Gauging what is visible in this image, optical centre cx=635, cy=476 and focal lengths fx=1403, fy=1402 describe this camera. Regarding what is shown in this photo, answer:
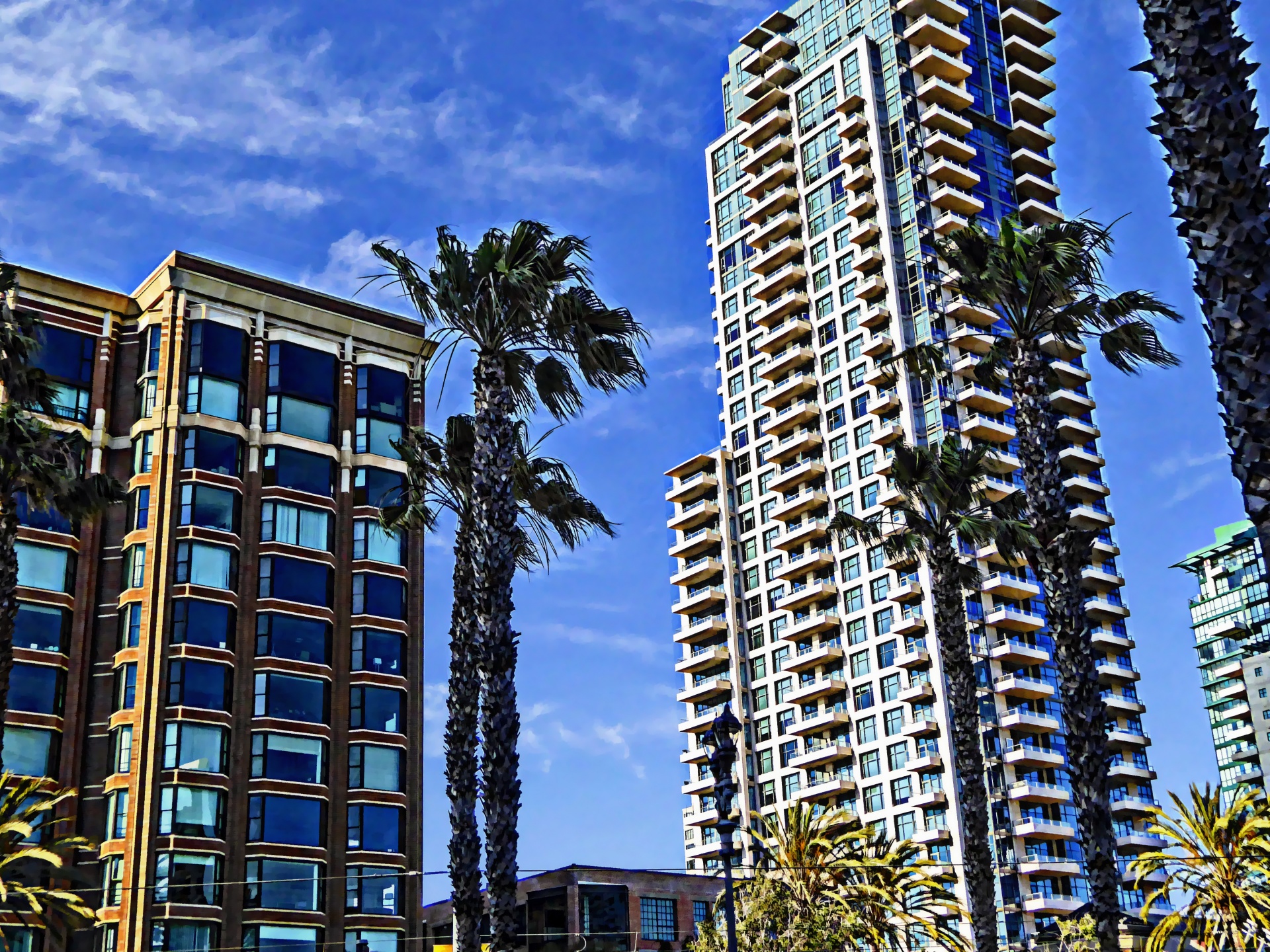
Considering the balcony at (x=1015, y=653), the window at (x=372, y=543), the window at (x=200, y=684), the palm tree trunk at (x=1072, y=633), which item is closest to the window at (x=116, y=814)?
the window at (x=200, y=684)

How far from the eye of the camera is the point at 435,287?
30.2m

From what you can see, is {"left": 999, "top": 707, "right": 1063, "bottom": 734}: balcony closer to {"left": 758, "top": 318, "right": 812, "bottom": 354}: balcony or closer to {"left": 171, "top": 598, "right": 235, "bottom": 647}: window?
{"left": 758, "top": 318, "right": 812, "bottom": 354}: balcony

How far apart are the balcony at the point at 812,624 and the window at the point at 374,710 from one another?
47689 mm

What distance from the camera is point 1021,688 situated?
97.5 metres

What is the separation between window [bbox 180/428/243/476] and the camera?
6625 cm

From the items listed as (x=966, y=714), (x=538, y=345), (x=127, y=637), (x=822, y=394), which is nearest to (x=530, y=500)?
(x=538, y=345)

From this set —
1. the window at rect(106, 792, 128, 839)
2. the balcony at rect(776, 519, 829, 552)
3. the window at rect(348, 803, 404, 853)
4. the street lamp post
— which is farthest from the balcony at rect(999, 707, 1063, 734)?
the street lamp post

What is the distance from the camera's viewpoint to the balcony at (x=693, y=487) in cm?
12169

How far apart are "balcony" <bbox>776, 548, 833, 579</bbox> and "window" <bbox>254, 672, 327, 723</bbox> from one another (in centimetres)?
5225

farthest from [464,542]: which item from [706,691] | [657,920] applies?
[706,691]

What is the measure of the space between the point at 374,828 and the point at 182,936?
9897 mm

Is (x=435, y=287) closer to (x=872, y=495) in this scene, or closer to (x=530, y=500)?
(x=530, y=500)

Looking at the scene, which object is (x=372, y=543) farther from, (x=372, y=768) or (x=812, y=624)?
(x=812, y=624)

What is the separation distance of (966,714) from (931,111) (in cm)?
8792
